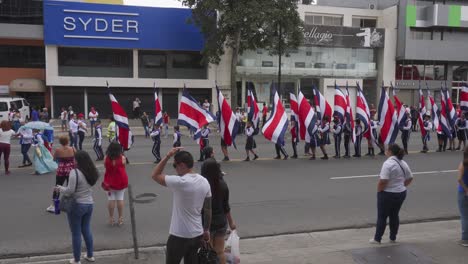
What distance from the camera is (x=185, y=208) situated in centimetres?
451

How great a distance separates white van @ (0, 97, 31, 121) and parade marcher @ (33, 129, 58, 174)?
13.7 meters

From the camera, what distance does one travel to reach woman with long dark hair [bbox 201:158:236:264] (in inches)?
201

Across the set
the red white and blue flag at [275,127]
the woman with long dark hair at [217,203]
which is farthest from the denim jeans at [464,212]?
the red white and blue flag at [275,127]

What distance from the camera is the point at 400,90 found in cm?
3838

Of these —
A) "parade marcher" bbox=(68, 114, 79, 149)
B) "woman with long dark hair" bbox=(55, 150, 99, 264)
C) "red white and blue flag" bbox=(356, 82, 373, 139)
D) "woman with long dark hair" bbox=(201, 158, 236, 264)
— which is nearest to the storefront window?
"parade marcher" bbox=(68, 114, 79, 149)

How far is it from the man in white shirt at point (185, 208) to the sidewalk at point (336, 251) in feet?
5.43

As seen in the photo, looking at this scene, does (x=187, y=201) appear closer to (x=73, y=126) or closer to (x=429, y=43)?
(x=73, y=126)

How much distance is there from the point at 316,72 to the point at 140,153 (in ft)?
73.7

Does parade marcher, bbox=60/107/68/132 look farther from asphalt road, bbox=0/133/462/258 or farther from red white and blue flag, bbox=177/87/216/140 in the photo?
red white and blue flag, bbox=177/87/216/140

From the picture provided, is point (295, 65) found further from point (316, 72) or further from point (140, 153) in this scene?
point (140, 153)

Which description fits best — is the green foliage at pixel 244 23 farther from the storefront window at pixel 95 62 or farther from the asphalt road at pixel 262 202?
the asphalt road at pixel 262 202

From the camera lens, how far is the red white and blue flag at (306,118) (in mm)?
15469

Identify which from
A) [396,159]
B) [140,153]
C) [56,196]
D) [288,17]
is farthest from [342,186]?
[288,17]

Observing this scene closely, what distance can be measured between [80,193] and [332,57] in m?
33.6
